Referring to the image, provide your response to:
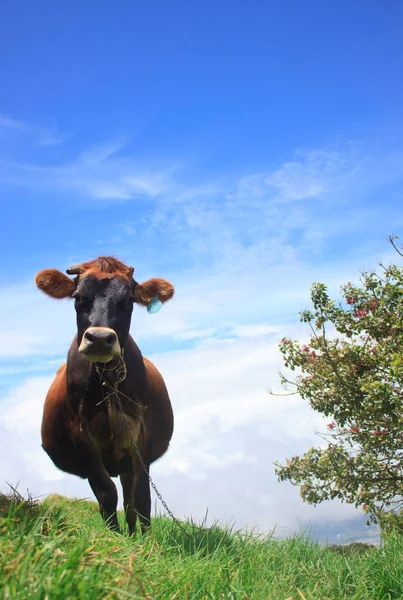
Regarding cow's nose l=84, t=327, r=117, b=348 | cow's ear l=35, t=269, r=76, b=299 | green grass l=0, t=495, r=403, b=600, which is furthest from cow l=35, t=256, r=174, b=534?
green grass l=0, t=495, r=403, b=600

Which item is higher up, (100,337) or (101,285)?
(101,285)

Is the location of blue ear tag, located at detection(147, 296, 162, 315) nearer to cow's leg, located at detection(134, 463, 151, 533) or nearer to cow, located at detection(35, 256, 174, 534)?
cow, located at detection(35, 256, 174, 534)

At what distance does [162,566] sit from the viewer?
4031mm

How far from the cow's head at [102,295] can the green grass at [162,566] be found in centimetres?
182

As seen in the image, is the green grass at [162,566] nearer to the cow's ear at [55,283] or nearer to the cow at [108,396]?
the cow at [108,396]

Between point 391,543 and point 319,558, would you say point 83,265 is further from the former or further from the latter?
point 391,543

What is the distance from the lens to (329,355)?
11.2 metres

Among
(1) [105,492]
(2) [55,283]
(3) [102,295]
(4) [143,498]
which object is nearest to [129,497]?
(1) [105,492]

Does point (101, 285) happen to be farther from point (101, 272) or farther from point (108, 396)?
point (108, 396)

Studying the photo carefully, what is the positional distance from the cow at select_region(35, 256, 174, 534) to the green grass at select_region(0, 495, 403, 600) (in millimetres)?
804

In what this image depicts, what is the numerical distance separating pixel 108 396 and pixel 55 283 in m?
1.73

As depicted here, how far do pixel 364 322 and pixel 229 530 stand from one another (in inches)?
240

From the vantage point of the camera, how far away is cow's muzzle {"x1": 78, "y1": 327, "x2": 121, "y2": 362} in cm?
610

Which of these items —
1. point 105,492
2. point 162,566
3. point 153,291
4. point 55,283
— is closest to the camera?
point 162,566
